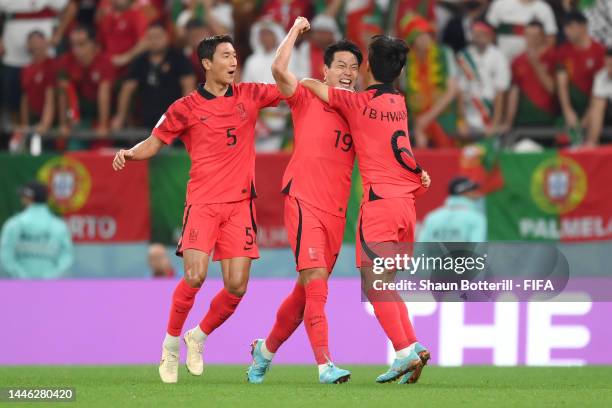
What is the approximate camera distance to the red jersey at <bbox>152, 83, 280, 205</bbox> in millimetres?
9891

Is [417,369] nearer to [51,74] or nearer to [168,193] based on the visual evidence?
[168,193]

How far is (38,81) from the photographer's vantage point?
17031mm

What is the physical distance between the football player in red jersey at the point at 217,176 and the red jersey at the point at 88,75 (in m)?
7.14

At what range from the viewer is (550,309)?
12312 mm

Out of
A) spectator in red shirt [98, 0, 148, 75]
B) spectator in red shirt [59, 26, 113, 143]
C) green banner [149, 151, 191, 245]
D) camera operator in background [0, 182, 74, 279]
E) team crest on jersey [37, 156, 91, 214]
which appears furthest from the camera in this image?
spectator in red shirt [98, 0, 148, 75]

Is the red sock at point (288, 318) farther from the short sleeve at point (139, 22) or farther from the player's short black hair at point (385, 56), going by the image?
the short sleeve at point (139, 22)

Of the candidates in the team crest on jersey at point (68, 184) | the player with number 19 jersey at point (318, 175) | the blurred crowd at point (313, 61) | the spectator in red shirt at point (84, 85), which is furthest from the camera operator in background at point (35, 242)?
the player with number 19 jersey at point (318, 175)

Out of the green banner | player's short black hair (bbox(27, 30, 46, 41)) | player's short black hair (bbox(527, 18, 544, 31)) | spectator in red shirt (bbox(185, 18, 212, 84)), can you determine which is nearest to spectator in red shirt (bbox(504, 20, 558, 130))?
player's short black hair (bbox(527, 18, 544, 31))

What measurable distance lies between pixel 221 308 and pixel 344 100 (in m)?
1.76

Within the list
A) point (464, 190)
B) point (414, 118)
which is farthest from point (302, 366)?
point (414, 118)

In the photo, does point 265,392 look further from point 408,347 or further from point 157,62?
point 157,62

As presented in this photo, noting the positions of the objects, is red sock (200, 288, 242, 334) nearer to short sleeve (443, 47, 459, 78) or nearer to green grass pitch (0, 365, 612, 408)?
green grass pitch (0, 365, 612, 408)

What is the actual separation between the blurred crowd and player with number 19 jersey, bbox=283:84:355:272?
5.97 metres

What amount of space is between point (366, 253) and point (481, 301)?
133 inches
